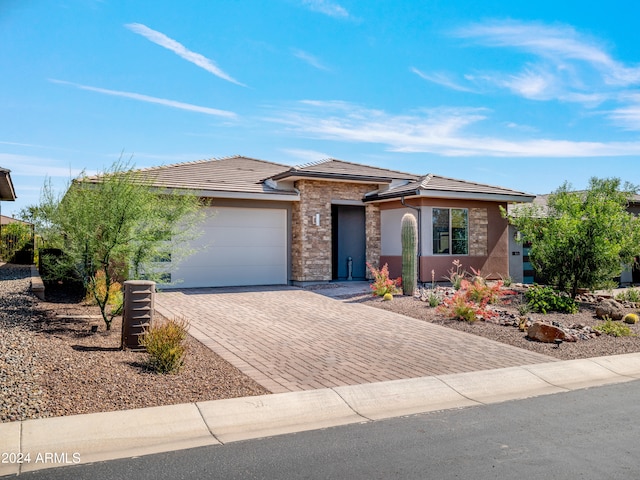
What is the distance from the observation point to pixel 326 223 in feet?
57.7

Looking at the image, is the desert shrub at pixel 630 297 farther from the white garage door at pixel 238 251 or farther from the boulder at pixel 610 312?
the white garage door at pixel 238 251

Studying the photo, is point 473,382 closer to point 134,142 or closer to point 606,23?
point 134,142

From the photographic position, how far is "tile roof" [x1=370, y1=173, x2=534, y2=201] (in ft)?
55.7

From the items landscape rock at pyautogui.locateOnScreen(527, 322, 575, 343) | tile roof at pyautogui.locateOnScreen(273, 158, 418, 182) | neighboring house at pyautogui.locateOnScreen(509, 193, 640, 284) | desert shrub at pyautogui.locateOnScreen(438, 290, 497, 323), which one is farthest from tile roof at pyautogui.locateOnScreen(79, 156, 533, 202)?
landscape rock at pyautogui.locateOnScreen(527, 322, 575, 343)

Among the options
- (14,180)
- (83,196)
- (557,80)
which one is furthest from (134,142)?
(557,80)

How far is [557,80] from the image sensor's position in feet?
54.4

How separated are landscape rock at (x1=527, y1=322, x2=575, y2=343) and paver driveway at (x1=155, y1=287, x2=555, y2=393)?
2.65 feet

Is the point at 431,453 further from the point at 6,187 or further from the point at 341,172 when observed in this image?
the point at 6,187

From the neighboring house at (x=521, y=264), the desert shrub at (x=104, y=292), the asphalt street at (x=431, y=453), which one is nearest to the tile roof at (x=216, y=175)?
the desert shrub at (x=104, y=292)

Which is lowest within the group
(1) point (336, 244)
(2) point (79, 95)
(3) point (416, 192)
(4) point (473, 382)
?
(4) point (473, 382)

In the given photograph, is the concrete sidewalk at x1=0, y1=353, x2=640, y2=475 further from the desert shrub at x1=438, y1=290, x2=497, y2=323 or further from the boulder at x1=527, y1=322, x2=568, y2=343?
the desert shrub at x1=438, y1=290, x2=497, y2=323

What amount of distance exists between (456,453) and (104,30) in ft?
39.4

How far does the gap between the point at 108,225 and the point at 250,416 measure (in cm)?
529

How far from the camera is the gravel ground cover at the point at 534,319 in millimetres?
9047
